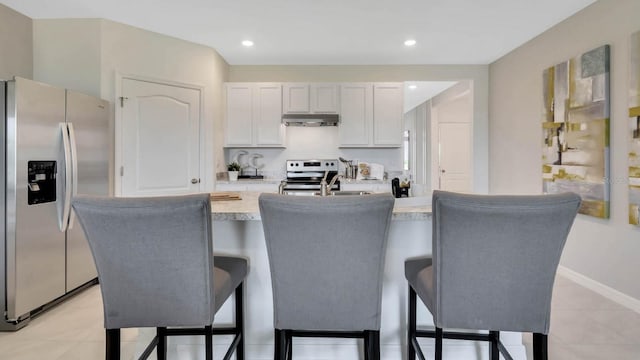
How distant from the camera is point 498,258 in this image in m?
1.12

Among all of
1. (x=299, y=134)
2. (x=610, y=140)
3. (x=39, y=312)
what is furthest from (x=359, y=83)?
(x=39, y=312)

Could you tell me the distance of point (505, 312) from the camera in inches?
45.3

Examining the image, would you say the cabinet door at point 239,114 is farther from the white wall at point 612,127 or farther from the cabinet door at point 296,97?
the white wall at point 612,127

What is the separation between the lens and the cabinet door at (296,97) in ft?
14.1

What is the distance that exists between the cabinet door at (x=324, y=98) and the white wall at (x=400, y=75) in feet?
0.88

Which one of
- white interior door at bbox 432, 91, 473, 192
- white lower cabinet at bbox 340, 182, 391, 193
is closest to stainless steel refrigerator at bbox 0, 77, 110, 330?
white lower cabinet at bbox 340, 182, 391, 193

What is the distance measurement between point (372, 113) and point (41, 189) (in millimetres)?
3428

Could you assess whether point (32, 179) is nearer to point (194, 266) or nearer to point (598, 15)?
point (194, 266)

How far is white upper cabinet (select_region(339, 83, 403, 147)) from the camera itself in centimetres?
430

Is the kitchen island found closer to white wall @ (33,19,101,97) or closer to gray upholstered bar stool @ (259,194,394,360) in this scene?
gray upholstered bar stool @ (259,194,394,360)

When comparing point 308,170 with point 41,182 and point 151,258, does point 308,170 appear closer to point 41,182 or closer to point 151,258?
point 41,182

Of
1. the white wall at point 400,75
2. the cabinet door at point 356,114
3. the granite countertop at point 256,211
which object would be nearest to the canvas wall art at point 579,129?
the white wall at point 400,75

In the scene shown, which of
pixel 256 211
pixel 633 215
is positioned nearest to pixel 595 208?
pixel 633 215

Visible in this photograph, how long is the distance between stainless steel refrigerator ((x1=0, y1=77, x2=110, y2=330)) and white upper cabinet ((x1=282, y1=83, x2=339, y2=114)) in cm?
219
